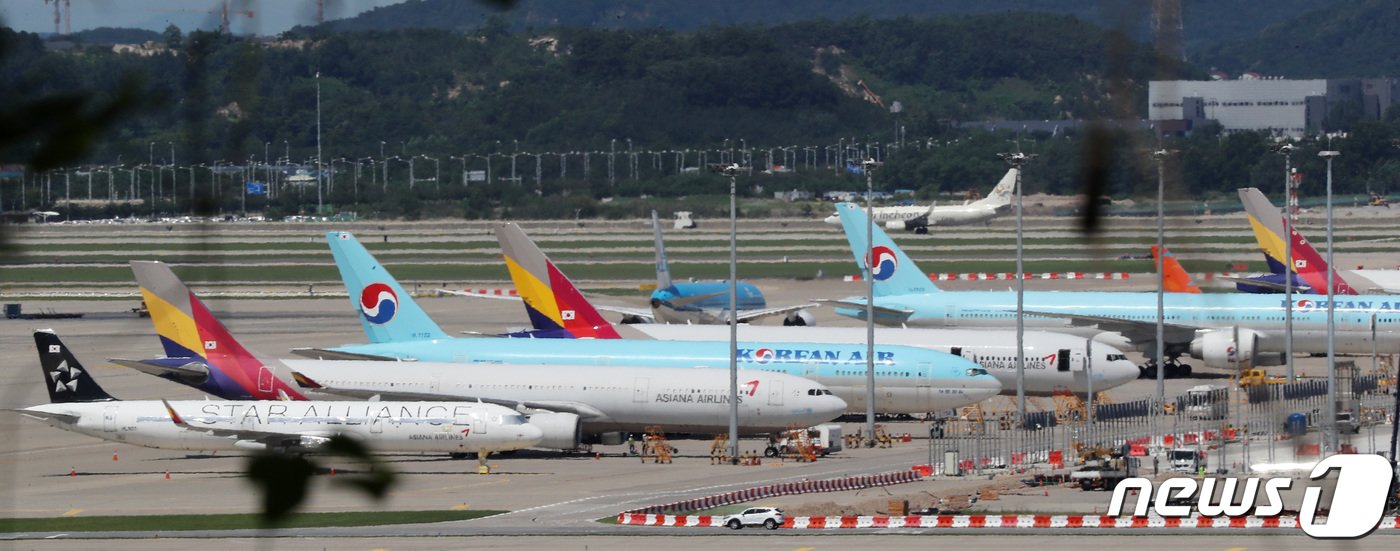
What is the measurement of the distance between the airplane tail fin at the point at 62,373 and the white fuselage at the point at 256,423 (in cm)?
38

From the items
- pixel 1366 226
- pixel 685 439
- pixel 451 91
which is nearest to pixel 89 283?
pixel 685 439

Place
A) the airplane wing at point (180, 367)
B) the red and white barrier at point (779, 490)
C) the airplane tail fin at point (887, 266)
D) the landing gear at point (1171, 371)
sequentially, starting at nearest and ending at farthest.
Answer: the red and white barrier at point (779, 490) < the airplane wing at point (180, 367) < the landing gear at point (1171, 371) < the airplane tail fin at point (887, 266)

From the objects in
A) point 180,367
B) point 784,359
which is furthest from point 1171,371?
point 180,367

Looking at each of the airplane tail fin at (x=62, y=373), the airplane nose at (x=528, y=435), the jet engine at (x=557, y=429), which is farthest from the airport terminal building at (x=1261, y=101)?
the airplane tail fin at (x=62, y=373)

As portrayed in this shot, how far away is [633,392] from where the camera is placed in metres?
53.0

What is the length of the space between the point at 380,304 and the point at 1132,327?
3239cm

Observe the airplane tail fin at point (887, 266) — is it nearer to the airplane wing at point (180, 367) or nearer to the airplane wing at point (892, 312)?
the airplane wing at point (892, 312)

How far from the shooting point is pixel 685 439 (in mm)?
57844

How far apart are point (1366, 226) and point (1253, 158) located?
157694 mm

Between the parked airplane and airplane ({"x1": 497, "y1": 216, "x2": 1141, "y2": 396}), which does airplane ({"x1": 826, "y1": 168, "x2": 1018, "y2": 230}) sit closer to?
airplane ({"x1": 497, "y1": 216, "x2": 1141, "y2": 396})

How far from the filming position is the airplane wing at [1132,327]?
73.9m

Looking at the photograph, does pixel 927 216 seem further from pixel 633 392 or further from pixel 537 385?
pixel 537 385

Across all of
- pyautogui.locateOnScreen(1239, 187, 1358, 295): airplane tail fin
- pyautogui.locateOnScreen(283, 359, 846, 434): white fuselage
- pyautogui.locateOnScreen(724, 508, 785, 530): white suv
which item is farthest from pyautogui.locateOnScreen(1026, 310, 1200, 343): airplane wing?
pyautogui.locateOnScreen(724, 508, 785, 530): white suv

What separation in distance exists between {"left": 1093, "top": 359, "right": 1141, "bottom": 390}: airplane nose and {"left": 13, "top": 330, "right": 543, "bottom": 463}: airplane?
2256cm
